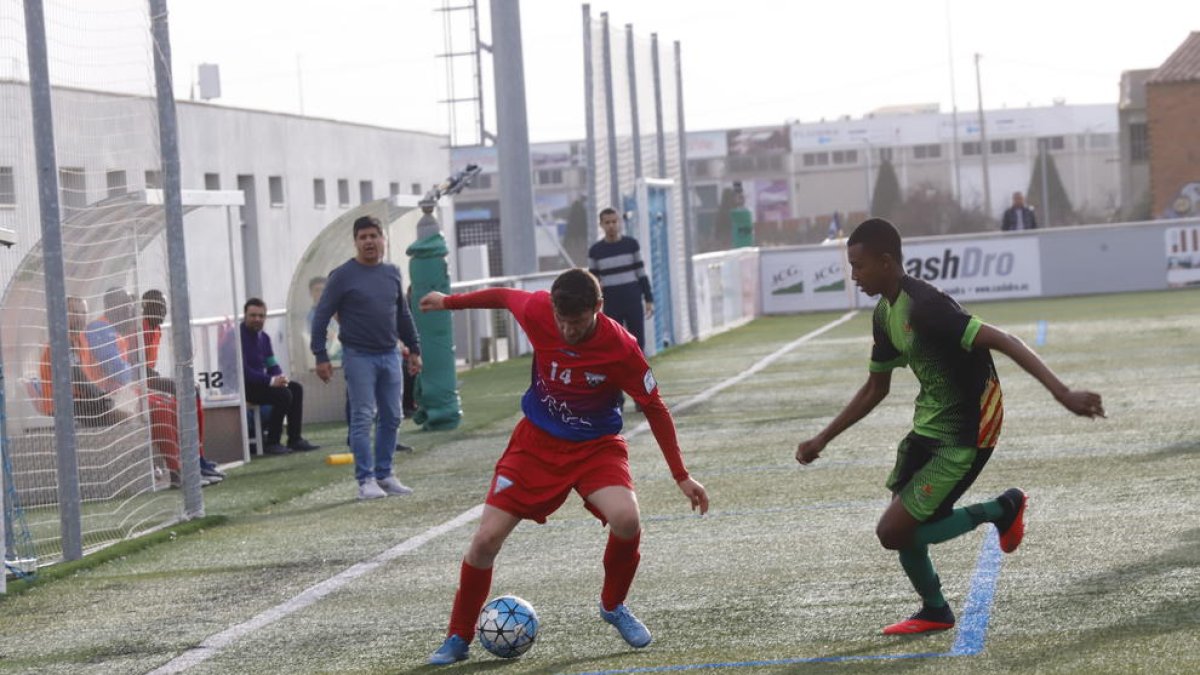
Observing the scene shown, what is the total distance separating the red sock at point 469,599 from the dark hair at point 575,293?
1116mm

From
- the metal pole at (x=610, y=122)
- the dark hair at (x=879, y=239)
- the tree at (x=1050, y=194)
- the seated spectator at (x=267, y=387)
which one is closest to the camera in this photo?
the dark hair at (x=879, y=239)

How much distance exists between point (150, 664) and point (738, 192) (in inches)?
1454

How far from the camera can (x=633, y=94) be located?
2867 cm

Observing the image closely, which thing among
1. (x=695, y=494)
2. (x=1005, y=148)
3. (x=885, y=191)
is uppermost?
(x=1005, y=148)

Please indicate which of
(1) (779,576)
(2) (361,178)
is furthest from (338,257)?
(2) (361,178)

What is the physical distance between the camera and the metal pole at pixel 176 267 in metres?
12.4

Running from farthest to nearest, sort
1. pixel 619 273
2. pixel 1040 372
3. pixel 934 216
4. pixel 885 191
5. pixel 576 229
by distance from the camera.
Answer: pixel 885 191, pixel 576 229, pixel 934 216, pixel 619 273, pixel 1040 372

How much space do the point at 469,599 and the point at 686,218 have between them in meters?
23.8

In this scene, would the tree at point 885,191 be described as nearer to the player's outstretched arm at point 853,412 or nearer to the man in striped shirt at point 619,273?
the man in striped shirt at point 619,273

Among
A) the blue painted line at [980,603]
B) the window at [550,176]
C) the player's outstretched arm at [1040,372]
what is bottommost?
the blue painted line at [980,603]

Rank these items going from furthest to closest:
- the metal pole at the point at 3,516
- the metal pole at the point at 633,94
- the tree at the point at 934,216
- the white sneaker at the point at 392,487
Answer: the tree at the point at 934,216 < the metal pole at the point at 633,94 < the white sneaker at the point at 392,487 < the metal pole at the point at 3,516

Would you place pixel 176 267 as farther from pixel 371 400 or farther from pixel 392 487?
pixel 392 487

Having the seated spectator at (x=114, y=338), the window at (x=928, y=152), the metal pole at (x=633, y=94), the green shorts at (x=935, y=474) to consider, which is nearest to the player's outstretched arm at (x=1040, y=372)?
the green shorts at (x=935, y=474)

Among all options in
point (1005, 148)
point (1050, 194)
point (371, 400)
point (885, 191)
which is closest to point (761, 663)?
point (371, 400)
